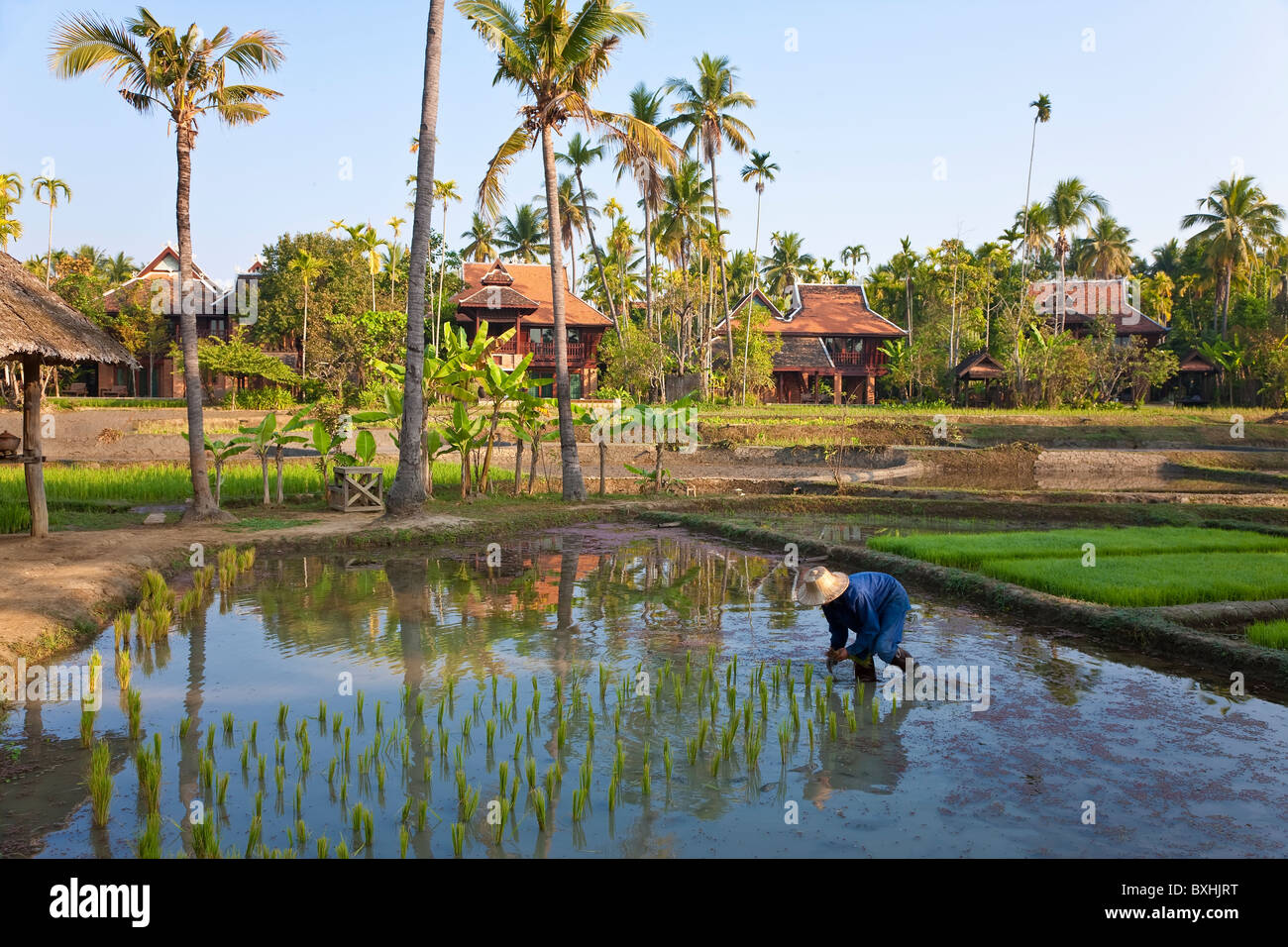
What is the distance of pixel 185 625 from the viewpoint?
8.55 m

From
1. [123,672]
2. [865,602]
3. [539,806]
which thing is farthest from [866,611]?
[123,672]

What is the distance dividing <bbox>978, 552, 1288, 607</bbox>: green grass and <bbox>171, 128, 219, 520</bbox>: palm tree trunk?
35.5ft

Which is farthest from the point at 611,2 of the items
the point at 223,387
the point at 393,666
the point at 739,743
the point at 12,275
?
the point at 223,387

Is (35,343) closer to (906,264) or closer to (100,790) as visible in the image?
(100,790)

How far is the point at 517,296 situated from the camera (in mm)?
39094

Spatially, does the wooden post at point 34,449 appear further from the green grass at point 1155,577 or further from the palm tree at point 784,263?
the palm tree at point 784,263

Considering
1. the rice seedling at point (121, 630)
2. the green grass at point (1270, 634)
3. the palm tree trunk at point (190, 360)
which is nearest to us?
the green grass at point (1270, 634)

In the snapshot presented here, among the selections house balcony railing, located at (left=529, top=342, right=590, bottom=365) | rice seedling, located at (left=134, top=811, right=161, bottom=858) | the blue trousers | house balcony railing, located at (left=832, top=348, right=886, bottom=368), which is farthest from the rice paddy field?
house balcony railing, located at (left=832, top=348, right=886, bottom=368)

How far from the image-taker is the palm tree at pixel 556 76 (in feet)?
53.3

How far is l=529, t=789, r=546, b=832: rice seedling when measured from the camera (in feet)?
14.2

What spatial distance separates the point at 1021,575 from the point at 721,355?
3563 cm

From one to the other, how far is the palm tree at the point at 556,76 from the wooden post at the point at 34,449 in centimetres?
809

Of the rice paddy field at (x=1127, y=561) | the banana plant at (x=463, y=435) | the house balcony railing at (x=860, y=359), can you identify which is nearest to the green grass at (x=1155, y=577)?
the rice paddy field at (x=1127, y=561)
